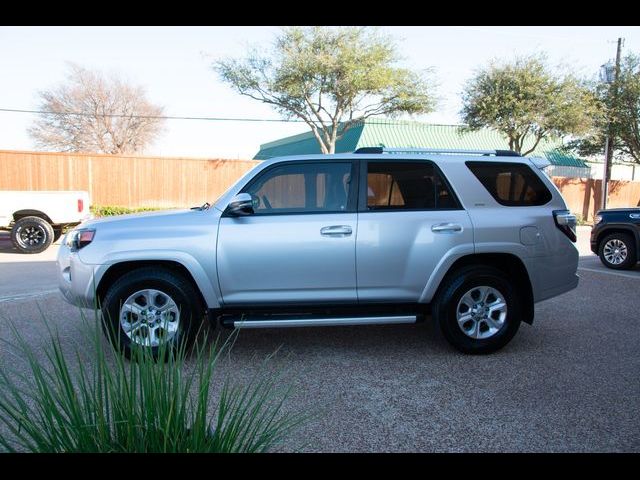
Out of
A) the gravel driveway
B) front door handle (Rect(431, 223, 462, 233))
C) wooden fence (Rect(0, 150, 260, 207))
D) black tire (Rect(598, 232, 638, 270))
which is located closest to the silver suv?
front door handle (Rect(431, 223, 462, 233))

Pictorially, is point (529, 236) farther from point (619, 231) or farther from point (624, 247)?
point (619, 231)

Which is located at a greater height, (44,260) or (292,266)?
(292,266)

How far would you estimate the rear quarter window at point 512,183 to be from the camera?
187 inches

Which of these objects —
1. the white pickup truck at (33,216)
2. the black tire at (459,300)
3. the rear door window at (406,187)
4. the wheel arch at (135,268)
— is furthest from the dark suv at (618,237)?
the white pickup truck at (33,216)

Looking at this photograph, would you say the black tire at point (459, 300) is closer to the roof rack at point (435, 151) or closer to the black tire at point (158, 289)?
the roof rack at point (435, 151)

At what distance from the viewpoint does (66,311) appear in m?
6.30

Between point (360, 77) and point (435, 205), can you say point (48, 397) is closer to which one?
point (435, 205)

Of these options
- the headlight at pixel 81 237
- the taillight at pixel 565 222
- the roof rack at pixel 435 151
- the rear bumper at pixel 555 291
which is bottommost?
the rear bumper at pixel 555 291

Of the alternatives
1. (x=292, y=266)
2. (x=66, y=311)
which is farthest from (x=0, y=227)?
(x=292, y=266)

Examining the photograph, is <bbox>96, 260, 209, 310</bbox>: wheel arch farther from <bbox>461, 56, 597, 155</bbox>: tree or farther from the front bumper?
<bbox>461, 56, 597, 155</bbox>: tree

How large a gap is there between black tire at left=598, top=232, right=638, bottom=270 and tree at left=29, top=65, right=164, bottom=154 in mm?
33425

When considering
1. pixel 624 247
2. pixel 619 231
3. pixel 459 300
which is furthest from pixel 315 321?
pixel 619 231

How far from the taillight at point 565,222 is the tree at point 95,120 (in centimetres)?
3601
